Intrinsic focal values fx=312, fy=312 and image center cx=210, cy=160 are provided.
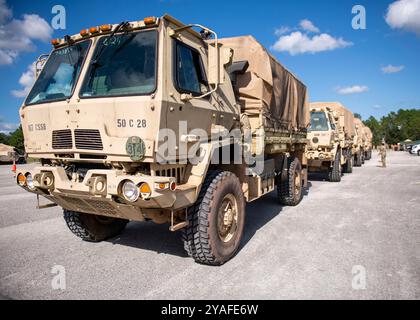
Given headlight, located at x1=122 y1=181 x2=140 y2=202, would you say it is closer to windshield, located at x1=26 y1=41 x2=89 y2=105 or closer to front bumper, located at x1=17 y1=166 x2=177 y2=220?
front bumper, located at x1=17 y1=166 x2=177 y2=220

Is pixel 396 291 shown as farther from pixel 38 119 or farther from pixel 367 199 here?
pixel 367 199

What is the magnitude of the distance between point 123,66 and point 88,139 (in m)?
0.91

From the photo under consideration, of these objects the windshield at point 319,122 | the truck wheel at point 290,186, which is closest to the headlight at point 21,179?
the truck wheel at point 290,186

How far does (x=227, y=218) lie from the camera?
416 cm

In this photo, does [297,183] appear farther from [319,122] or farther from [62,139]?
[62,139]

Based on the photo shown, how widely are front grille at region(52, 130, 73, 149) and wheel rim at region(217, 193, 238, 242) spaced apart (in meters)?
1.98

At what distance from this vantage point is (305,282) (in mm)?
3438

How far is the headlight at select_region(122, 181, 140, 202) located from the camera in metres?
3.01

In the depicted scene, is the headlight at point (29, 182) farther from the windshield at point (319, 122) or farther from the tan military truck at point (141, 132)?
the windshield at point (319, 122)

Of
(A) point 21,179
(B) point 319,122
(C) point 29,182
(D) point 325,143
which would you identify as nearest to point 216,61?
(C) point 29,182

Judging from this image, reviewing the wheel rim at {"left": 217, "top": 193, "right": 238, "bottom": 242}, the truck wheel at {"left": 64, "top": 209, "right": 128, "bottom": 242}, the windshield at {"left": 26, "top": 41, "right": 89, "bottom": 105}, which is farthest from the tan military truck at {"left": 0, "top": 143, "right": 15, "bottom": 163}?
the wheel rim at {"left": 217, "top": 193, "right": 238, "bottom": 242}
